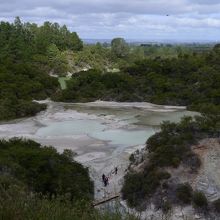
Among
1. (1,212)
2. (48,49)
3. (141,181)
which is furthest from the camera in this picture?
(48,49)

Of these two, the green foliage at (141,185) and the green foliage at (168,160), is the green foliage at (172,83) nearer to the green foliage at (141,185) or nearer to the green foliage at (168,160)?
the green foliage at (168,160)

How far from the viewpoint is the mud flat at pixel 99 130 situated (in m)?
25.0

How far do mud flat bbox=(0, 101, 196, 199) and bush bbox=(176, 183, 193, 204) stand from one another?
3.16 metres

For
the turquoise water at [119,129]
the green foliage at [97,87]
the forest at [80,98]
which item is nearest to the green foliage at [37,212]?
the forest at [80,98]

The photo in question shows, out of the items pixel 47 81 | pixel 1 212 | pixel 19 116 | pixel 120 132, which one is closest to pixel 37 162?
pixel 120 132

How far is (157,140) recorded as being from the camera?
77.4 feet

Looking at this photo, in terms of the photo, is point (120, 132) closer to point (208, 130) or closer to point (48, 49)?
point (208, 130)

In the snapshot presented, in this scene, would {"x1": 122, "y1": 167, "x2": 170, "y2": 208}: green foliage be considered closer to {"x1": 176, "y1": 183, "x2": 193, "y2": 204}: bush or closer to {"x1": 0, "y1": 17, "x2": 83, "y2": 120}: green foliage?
{"x1": 176, "y1": 183, "x2": 193, "y2": 204}: bush

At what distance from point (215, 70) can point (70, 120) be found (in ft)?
74.5

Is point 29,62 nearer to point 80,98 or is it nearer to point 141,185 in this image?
point 80,98

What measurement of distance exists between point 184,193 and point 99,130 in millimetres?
17176

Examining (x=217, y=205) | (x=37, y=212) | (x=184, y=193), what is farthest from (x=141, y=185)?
(x=37, y=212)

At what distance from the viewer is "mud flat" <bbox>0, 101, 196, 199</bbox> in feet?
82.0

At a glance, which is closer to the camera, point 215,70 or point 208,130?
point 208,130
